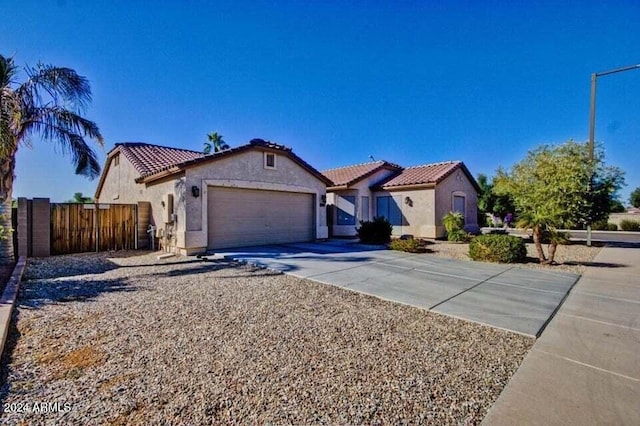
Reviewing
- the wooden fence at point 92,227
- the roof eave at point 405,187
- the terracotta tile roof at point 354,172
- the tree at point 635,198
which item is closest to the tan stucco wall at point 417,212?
the roof eave at point 405,187

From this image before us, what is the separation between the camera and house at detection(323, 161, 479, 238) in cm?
1759

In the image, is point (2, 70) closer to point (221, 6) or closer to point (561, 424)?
point (221, 6)

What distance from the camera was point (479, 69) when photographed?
49.0 feet

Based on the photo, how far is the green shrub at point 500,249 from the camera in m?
9.83

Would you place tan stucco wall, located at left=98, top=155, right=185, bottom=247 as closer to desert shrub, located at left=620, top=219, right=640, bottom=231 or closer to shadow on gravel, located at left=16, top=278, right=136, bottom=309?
shadow on gravel, located at left=16, top=278, right=136, bottom=309

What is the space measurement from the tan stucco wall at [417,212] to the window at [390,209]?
186mm

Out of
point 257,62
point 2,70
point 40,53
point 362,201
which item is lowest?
point 362,201

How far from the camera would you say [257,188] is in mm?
13062

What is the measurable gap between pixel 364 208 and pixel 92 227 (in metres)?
14.4

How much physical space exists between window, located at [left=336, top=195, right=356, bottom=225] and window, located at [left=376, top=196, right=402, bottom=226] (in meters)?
2.24

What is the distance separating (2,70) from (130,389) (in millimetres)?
11647

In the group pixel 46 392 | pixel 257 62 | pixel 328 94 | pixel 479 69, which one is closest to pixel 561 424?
pixel 46 392

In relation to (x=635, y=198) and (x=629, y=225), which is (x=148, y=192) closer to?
(x=629, y=225)

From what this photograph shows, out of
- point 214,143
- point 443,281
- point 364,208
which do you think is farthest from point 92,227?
point 214,143
